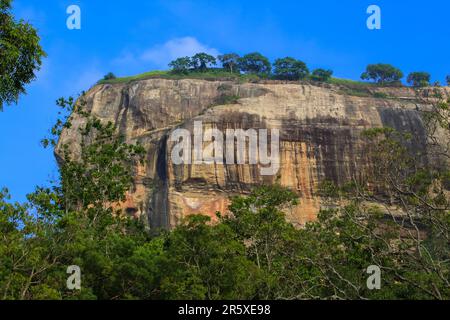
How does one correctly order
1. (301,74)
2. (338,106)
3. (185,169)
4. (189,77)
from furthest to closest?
(301,74) → (189,77) → (338,106) → (185,169)

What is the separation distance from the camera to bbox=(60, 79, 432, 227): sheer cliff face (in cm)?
4756

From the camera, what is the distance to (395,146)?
21641 mm

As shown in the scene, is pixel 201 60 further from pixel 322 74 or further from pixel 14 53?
pixel 14 53

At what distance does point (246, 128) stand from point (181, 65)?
16.3m

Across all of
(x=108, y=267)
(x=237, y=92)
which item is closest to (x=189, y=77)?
(x=237, y=92)

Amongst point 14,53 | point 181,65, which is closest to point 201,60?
point 181,65

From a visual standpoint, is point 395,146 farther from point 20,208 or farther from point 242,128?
point 242,128

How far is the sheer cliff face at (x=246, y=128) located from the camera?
156 feet

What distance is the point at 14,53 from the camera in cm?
1491

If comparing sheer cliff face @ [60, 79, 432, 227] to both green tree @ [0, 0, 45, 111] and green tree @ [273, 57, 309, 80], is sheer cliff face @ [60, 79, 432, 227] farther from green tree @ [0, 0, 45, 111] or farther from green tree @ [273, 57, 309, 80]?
green tree @ [0, 0, 45, 111]

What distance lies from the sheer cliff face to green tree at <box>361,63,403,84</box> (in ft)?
39.1

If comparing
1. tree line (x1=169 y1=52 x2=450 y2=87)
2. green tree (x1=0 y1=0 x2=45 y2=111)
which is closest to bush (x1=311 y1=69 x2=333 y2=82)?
tree line (x1=169 y1=52 x2=450 y2=87)
